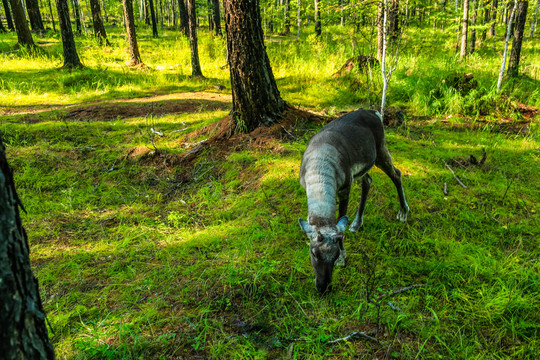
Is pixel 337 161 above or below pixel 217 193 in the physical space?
above

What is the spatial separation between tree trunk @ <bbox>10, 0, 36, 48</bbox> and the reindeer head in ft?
61.7

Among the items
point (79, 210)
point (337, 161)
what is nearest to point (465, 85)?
point (337, 161)

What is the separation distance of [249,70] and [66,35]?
10818mm

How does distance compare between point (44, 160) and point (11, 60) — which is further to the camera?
point (11, 60)

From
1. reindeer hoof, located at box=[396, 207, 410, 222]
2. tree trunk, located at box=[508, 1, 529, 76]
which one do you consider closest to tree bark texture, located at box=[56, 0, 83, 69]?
reindeer hoof, located at box=[396, 207, 410, 222]

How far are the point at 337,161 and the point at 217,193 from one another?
2.42 meters

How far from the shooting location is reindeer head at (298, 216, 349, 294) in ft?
9.78

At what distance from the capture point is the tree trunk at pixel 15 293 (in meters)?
1.37

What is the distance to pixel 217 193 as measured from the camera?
538cm

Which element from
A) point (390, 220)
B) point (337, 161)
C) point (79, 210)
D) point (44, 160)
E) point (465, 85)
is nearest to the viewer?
point (337, 161)

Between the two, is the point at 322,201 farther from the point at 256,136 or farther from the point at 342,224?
the point at 256,136

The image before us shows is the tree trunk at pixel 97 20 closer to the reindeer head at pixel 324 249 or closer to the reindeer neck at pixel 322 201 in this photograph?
the reindeer neck at pixel 322 201

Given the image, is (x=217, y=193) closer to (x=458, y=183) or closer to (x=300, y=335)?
(x=300, y=335)

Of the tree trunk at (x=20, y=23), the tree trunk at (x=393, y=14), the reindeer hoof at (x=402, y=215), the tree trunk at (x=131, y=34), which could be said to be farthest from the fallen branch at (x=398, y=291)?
the tree trunk at (x=20, y=23)
